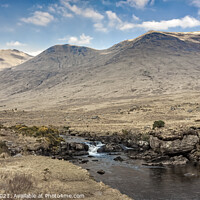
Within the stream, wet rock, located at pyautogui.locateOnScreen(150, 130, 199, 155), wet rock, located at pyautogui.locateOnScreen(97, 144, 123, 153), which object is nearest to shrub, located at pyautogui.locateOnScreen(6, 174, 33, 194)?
the stream

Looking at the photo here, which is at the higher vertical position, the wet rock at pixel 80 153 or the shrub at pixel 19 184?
the shrub at pixel 19 184

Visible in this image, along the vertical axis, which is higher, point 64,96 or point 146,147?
point 64,96

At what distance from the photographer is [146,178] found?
26469 millimetres

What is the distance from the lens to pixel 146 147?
41781 mm

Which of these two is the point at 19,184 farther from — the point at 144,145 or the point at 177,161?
the point at 144,145

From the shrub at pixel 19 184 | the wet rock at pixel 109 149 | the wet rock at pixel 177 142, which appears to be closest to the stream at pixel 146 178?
the wet rock at pixel 177 142

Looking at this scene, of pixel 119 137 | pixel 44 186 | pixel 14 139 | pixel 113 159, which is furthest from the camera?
pixel 119 137

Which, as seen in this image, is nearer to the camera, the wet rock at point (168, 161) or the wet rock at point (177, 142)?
the wet rock at point (168, 161)

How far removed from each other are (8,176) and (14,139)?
23712 millimetres

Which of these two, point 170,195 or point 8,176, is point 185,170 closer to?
point 170,195

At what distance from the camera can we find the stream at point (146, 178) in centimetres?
2177

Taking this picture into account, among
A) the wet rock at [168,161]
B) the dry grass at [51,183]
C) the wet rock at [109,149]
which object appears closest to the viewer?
the dry grass at [51,183]

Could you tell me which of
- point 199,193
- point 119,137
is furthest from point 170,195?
point 119,137

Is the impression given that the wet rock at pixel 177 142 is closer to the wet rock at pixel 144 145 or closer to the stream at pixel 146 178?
the wet rock at pixel 144 145
